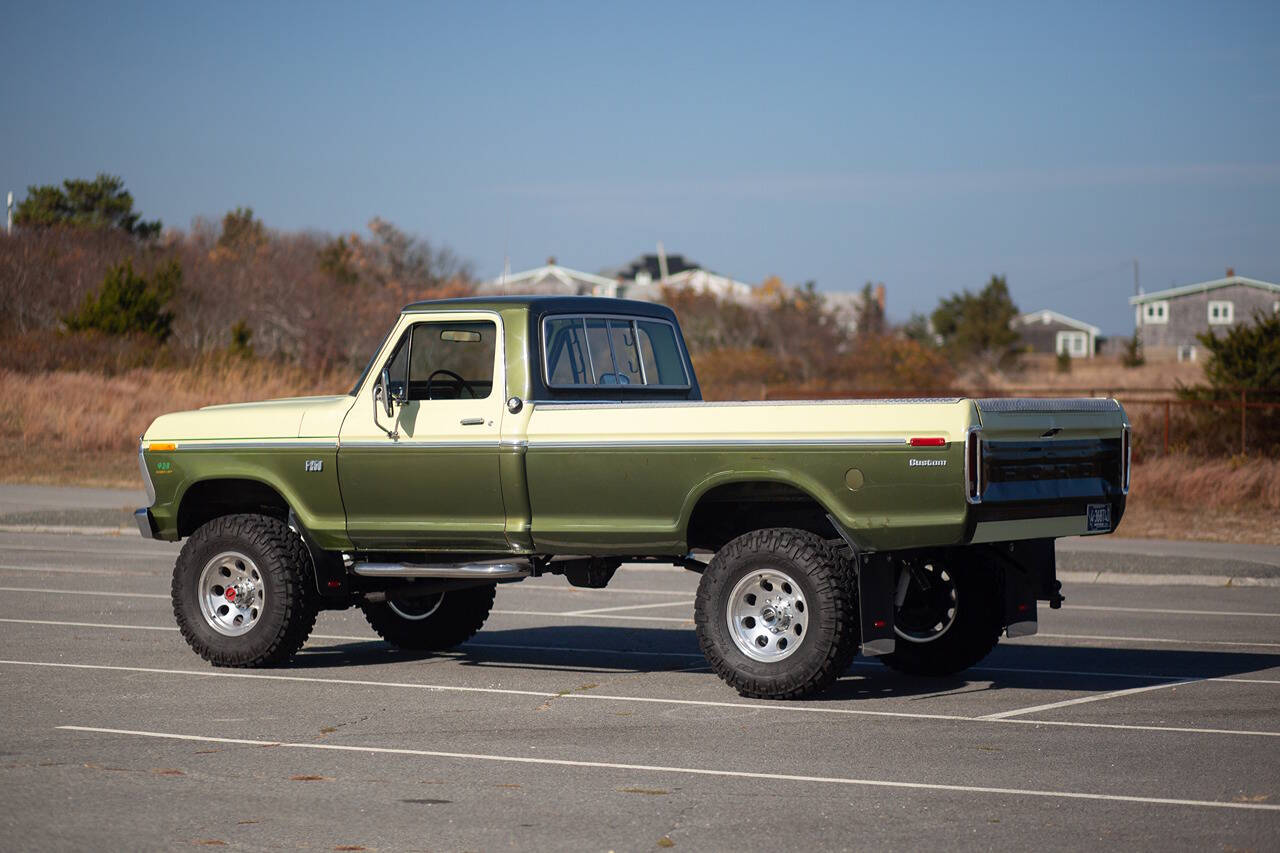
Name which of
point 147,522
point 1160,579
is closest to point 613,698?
point 147,522

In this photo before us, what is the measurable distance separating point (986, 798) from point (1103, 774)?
80 cm

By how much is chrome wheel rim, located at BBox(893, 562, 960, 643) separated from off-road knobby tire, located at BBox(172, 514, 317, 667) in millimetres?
3843

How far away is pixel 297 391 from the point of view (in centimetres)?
3769

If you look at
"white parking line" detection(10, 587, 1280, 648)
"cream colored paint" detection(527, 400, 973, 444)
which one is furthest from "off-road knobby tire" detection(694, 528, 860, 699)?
"white parking line" detection(10, 587, 1280, 648)

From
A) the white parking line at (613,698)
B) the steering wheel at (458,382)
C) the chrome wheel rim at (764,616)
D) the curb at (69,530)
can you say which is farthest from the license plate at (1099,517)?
the curb at (69,530)

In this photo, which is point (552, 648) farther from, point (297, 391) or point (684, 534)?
point (297, 391)

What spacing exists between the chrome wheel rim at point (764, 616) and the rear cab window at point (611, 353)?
1.89 meters

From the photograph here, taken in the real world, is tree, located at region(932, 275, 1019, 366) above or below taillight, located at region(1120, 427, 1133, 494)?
above

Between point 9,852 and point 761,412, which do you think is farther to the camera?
point 761,412

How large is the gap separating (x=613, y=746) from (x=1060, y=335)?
122m

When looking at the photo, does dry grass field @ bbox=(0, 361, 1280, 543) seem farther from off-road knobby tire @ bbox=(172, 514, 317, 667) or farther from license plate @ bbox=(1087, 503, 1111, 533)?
off-road knobby tire @ bbox=(172, 514, 317, 667)

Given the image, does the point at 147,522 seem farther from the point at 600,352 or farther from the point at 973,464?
the point at 973,464

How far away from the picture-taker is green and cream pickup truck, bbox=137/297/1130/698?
30.8 ft

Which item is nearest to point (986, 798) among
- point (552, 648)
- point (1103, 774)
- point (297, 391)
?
point (1103, 774)
